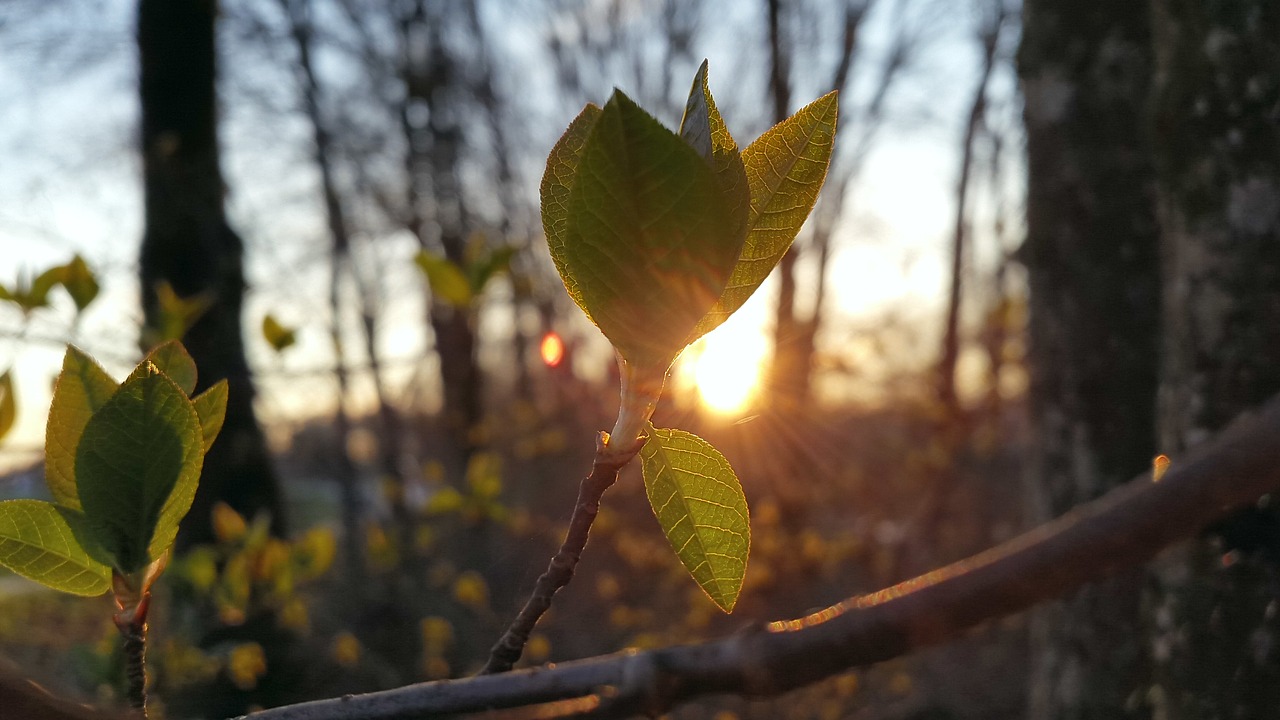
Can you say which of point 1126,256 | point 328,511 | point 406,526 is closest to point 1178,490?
point 1126,256

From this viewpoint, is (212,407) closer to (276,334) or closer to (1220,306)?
(276,334)

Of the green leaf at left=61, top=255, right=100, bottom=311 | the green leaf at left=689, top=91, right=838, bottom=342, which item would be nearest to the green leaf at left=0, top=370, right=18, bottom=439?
the green leaf at left=61, top=255, right=100, bottom=311

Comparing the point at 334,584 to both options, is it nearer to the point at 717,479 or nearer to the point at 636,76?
the point at 717,479

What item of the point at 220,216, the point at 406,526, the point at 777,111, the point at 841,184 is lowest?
the point at 406,526

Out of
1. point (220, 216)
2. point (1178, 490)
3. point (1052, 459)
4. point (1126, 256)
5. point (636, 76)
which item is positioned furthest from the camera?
point (636, 76)

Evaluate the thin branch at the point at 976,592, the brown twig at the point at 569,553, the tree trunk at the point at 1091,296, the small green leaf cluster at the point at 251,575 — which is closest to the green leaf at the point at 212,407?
the brown twig at the point at 569,553

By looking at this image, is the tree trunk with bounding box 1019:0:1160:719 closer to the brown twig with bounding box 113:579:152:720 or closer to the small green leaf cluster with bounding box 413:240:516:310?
the small green leaf cluster with bounding box 413:240:516:310
